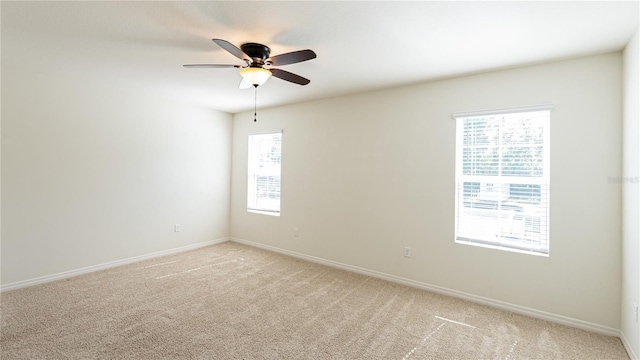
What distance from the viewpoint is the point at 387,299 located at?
322cm

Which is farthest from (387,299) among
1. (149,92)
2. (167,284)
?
(149,92)

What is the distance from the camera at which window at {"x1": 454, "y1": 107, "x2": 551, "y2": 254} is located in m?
2.90

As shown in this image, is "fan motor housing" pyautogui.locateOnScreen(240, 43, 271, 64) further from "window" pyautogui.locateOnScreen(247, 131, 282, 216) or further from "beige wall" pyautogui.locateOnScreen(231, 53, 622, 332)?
"window" pyautogui.locateOnScreen(247, 131, 282, 216)

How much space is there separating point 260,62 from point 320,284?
2539 mm

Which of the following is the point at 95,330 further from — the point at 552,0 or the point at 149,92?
the point at 552,0

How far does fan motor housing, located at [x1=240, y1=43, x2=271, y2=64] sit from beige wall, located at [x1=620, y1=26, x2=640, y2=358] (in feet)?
9.04

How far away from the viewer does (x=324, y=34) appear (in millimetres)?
2348

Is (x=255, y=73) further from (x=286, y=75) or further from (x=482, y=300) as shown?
(x=482, y=300)

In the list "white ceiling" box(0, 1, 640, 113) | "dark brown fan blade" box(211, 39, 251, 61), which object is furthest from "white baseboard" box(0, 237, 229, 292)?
"dark brown fan blade" box(211, 39, 251, 61)

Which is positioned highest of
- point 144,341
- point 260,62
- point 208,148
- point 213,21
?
point 213,21

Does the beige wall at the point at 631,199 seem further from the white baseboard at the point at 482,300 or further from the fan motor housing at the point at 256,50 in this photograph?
the fan motor housing at the point at 256,50

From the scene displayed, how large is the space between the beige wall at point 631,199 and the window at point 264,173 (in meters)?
4.03

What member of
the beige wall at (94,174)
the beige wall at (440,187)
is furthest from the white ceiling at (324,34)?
the beige wall at (94,174)

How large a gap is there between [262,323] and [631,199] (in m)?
3.13
